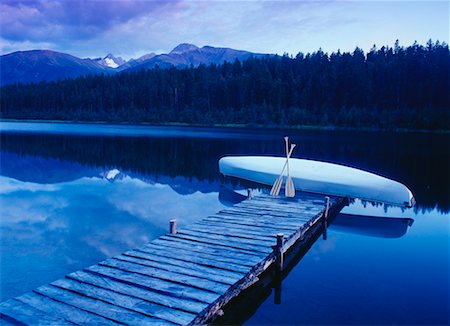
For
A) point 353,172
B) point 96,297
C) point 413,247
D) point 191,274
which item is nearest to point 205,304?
point 191,274

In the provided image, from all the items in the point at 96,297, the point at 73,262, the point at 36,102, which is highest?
the point at 36,102

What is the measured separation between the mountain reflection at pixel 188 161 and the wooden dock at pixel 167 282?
27.3ft

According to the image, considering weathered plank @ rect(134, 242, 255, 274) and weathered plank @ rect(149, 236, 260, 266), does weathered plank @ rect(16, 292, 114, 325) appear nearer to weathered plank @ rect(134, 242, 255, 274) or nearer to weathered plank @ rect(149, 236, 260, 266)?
weathered plank @ rect(134, 242, 255, 274)

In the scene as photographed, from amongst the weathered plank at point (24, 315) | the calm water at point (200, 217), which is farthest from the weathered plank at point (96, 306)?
the calm water at point (200, 217)

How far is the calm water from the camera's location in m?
6.01

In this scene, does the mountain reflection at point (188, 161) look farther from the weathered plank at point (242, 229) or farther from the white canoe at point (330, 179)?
the weathered plank at point (242, 229)

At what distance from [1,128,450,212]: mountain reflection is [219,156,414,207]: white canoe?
2.17 m

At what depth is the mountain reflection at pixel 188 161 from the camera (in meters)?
17.2

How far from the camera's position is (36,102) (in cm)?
9900

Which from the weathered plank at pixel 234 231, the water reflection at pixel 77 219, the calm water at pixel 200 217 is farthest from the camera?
the water reflection at pixel 77 219

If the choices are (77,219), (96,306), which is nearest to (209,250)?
(96,306)

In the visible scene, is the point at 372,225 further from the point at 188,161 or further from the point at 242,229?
the point at 188,161

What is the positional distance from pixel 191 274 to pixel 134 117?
75012 millimetres

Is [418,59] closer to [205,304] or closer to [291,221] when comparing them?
[291,221]
